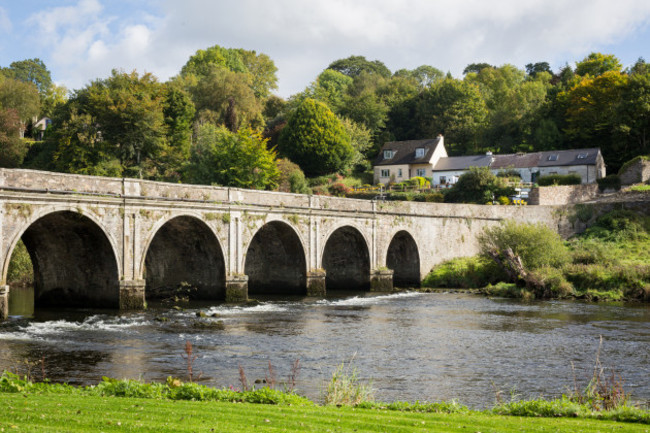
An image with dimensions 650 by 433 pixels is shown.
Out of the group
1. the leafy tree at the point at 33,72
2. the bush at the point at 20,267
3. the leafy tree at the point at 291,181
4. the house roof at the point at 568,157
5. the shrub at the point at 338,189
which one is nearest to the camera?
the bush at the point at 20,267

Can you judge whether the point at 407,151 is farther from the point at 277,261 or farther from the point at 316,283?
the point at 316,283

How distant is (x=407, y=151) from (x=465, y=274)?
45137mm

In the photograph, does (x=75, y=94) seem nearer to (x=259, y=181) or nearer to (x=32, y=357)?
(x=259, y=181)

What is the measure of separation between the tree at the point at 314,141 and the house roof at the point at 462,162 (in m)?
13.3

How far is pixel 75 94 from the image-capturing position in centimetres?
6550

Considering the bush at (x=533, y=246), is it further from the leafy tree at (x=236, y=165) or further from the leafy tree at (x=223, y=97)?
the leafy tree at (x=223, y=97)

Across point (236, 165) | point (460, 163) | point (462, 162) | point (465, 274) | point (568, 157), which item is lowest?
point (465, 274)

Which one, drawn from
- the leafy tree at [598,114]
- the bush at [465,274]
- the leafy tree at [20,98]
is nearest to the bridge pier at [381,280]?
the bush at [465,274]

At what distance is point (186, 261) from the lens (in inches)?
1585

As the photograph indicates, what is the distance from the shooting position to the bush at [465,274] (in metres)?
51.8

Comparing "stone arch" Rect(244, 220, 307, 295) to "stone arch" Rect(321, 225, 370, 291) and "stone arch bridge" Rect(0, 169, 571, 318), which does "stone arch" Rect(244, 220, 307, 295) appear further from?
"stone arch" Rect(321, 225, 370, 291)

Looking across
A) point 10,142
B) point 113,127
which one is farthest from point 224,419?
point 10,142

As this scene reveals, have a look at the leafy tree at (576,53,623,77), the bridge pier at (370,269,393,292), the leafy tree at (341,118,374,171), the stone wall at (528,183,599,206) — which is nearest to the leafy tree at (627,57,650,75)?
the leafy tree at (576,53,623,77)

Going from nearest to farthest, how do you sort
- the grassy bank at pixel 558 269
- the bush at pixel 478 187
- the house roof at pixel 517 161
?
1. the grassy bank at pixel 558 269
2. the bush at pixel 478 187
3. the house roof at pixel 517 161
